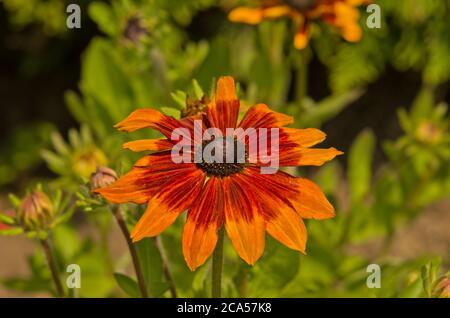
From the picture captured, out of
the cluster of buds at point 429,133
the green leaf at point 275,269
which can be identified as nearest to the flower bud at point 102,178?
the green leaf at point 275,269

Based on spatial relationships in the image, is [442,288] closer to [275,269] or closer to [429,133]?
[275,269]

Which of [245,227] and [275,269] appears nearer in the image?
[245,227]

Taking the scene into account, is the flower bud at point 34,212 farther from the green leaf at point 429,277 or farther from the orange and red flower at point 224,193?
the green leaf at point 429,277

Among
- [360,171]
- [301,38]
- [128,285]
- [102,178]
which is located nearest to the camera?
[102,178]

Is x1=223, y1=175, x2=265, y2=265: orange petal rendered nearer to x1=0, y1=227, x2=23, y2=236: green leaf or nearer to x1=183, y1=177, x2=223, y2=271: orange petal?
x1=183, y1=177, x2=223, y2=271: orange petal

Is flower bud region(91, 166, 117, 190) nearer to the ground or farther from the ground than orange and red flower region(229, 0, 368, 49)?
nearer to the ground

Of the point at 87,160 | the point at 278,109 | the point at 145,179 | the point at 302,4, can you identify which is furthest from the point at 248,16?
the point at 145,179

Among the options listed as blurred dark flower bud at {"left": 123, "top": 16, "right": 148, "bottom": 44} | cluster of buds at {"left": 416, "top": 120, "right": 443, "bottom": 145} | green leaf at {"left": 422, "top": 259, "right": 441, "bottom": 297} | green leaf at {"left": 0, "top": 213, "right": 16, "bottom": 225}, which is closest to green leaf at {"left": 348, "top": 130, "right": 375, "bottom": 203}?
cluster of buds at {"left": 416, "top": 120, "right": 443, "bottom": 145}
